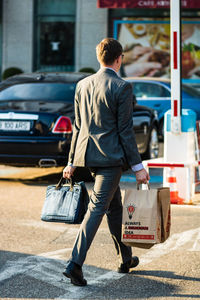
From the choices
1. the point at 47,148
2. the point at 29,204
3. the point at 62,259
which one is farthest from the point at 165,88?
the point at 62,259

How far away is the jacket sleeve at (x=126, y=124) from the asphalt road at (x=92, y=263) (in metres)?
0.90

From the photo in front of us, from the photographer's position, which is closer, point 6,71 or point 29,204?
point 29,204

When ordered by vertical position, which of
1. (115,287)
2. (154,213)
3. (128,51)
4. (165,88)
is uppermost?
(128,51)

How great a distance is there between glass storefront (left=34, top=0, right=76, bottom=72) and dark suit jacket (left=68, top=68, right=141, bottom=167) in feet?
66.6

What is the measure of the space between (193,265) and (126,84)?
165 centimetres

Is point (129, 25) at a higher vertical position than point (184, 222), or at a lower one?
higher

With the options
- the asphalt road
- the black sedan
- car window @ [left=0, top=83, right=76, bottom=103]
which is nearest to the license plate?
the black sedan

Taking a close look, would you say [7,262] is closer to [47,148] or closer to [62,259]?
[62,259]

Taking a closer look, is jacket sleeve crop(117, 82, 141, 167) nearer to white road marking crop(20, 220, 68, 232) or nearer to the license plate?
white road marking crop(20, 220, 68, 232)

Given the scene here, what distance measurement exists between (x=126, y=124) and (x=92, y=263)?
1.36 meters

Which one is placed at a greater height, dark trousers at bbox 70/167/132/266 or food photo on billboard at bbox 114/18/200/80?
food photo on billboard at bbox 114/18/200/80

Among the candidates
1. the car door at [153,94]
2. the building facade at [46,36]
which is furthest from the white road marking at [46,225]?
the building facade at [46,36]

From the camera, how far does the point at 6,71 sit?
80.6ft

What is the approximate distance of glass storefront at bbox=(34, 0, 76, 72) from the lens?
82.4 ft
